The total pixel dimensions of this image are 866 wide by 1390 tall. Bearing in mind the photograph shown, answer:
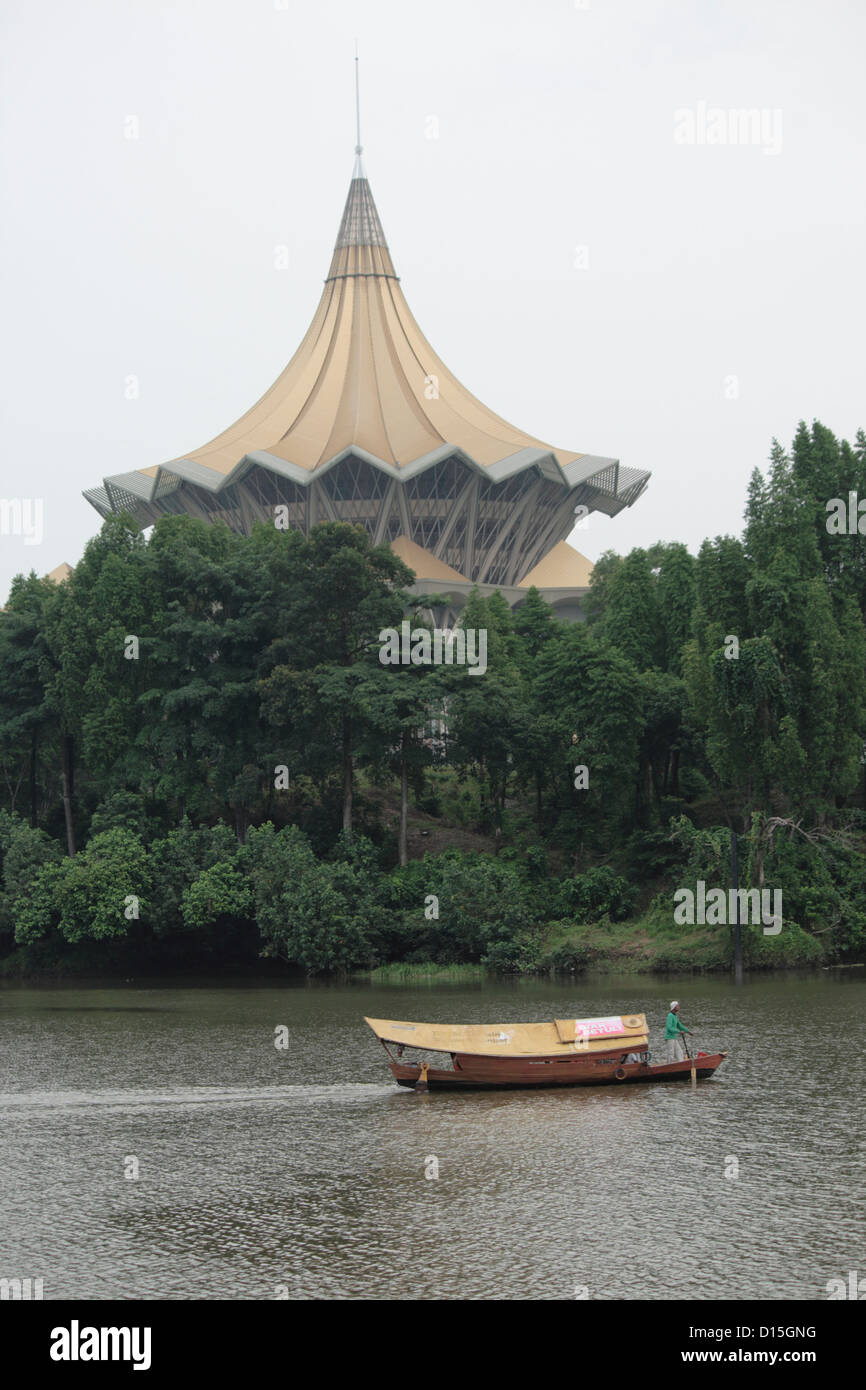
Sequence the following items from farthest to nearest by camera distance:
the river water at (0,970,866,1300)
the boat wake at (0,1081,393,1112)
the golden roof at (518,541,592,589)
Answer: the golden roof at (518,541,592,589) < the boat wake at (0,1081,393,1112) < the river water at (0,970,866,1300)

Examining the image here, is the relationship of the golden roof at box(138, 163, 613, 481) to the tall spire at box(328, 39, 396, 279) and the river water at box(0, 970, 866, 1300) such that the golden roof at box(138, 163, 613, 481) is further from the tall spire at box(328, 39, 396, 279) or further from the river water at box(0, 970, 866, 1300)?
the river water at box(0, 970, 866, 1300)

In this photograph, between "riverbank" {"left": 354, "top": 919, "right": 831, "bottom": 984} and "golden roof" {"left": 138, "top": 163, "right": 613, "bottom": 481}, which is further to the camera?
"golden roof" {"left": 138, "top": 163, "right": 613, "bottom": 481}

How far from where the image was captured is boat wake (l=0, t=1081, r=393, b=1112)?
19547mm

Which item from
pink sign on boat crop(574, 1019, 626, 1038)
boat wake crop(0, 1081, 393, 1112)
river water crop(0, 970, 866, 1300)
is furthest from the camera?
pink sign on boat crop(574, 1019, 626, 1038)

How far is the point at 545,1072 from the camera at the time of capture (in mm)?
20219

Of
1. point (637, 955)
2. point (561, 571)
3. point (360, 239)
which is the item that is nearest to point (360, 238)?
point (360, 239)

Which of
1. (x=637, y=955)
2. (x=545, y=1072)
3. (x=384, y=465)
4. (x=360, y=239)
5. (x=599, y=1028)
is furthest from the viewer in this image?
(x=360, y=239)

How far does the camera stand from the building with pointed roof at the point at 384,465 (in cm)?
6272

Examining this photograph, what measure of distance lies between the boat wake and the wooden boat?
72cm

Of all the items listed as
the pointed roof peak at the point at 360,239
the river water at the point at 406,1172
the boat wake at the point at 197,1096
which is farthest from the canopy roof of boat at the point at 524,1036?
the pointed roof peak at the point at 360,239

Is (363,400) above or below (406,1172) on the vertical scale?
above

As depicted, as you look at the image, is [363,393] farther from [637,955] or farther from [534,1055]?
[534,1055]

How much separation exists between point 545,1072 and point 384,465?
43.9 metres

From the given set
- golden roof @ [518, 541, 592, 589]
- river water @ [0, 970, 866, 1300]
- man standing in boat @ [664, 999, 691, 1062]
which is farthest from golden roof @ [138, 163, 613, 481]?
man standing in boat @ [664, 999, 691, 1062]
